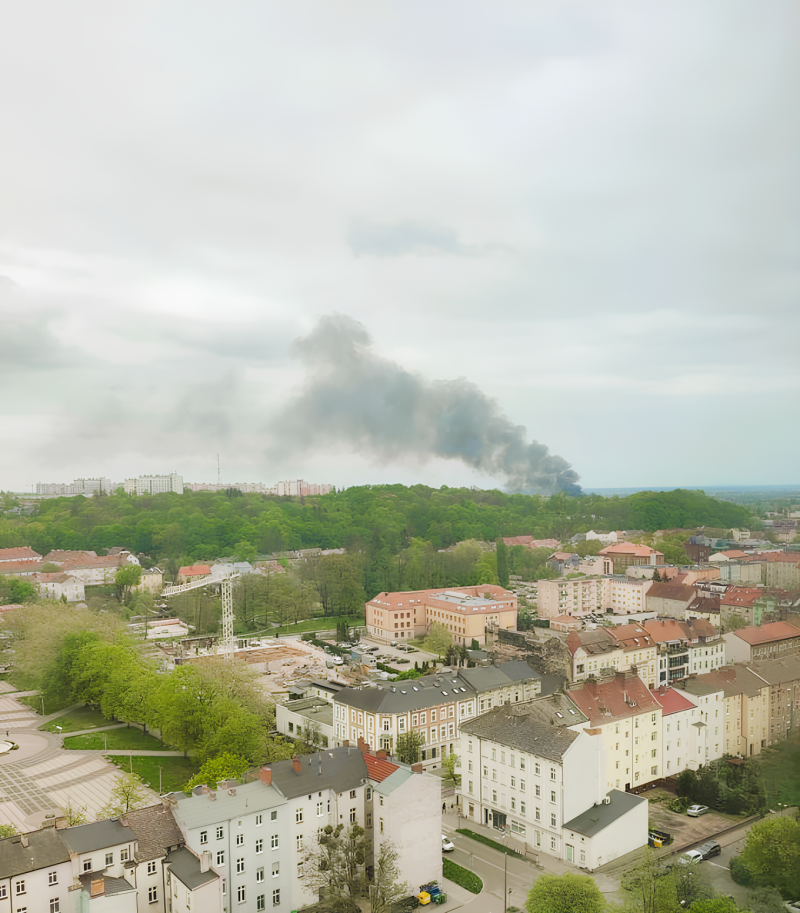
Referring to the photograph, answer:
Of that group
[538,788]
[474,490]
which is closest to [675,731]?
[538,788]

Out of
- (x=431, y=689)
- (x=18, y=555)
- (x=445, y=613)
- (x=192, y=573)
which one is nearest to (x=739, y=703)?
(x=431, y=689)

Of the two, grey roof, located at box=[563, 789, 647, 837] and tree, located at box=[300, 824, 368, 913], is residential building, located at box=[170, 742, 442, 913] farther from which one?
grey roof, located at box=[563, 789, 647, 837]

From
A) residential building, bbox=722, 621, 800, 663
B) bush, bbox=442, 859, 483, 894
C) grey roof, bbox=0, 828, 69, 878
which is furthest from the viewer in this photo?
residential building, bbox=722, 621, 800, 663

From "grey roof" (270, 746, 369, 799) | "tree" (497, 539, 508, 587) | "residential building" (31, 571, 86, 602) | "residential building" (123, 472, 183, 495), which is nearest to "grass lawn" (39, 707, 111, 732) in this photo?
"grey roof" (270, 746, 369, 799)

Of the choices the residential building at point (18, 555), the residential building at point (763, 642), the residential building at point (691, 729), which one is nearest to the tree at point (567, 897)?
the residential building at point (763, 642)

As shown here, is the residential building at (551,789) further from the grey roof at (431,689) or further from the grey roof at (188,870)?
the grey roof at (188,870)

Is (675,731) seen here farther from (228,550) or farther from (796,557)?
(228,550)

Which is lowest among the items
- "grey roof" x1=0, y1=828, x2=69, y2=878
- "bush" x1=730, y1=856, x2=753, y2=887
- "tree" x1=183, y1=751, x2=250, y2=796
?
"bush" x1=730, y1=856, x2=753, y2=887
